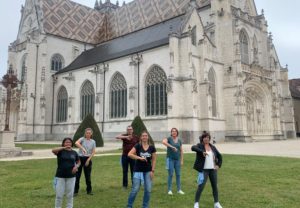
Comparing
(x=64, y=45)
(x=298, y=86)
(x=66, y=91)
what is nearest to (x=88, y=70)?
(x=66, y=91)

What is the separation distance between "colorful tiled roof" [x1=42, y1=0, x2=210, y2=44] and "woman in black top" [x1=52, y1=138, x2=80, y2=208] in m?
30.7

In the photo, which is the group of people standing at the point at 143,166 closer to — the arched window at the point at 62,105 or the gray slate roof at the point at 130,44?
the gray slate roof at the point at 130,44

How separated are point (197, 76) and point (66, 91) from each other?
Result: 696 inches

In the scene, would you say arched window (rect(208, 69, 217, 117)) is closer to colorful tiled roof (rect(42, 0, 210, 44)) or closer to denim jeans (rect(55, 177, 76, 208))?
colorful tiled roof (rect(42, 0, 210, 44))

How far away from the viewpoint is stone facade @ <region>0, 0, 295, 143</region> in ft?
85.1

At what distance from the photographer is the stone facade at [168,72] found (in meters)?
26.0

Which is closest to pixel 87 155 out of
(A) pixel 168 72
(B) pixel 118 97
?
(A) pixel 168 72

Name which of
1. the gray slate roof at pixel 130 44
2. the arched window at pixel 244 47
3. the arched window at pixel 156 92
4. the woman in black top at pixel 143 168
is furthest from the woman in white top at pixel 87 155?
the arched window at pixel 244 47

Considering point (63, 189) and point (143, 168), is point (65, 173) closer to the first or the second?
point (63, 189)

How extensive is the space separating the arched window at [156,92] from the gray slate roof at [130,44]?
2530 millimetres

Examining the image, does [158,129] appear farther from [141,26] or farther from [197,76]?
[141,26]

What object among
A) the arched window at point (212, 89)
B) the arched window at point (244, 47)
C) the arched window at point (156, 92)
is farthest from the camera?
the arched window at point (244, 47)

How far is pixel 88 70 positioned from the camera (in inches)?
1316

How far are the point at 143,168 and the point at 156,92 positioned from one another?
73.5ft
